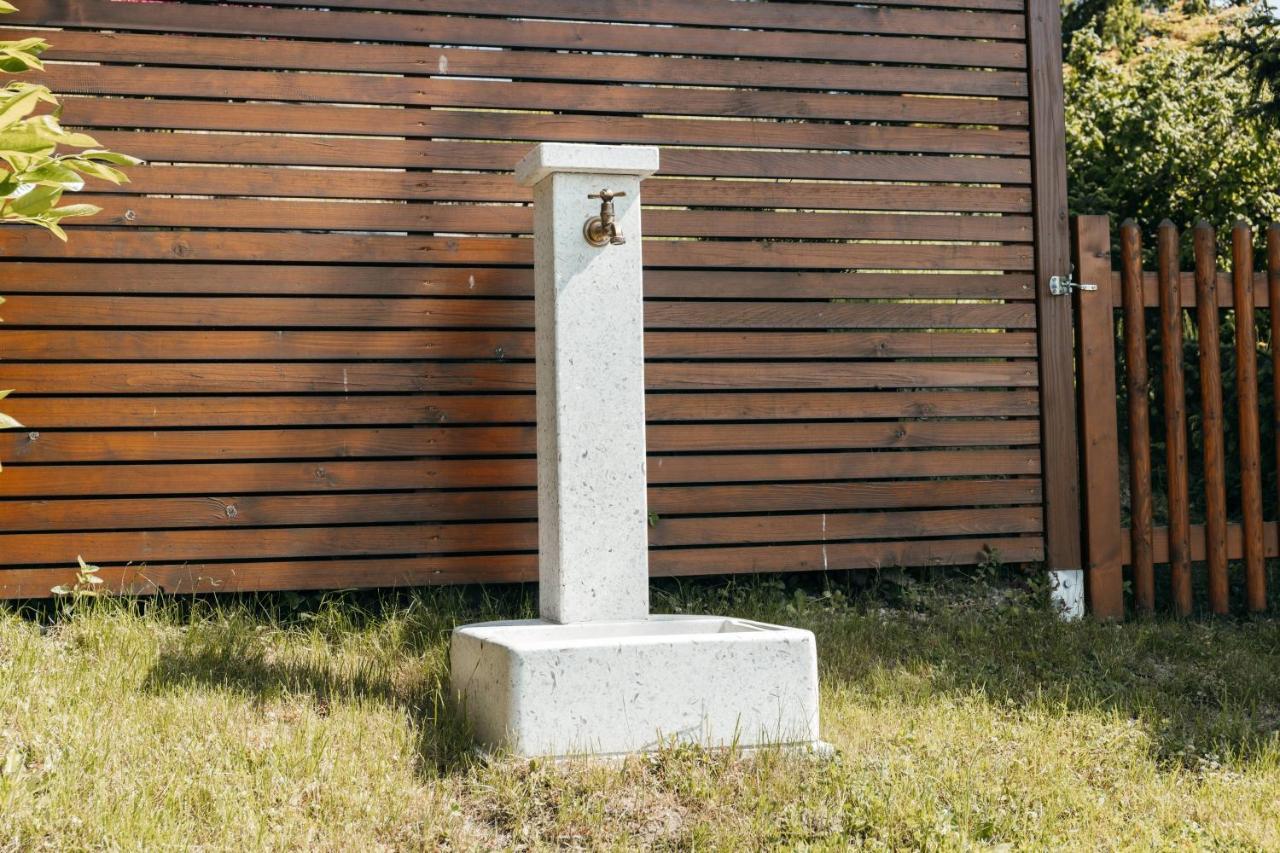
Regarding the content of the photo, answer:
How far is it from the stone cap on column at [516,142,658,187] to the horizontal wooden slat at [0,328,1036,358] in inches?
42.2

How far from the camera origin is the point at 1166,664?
4.61m

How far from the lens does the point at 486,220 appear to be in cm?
489

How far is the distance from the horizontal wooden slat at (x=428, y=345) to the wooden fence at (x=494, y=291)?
0.01 m

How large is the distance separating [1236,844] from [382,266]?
11.4 ft

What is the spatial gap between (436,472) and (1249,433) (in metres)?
3.53

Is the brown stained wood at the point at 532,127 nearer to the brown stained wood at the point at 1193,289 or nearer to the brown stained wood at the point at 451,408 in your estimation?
the brown stained wood at the point at 1193,289

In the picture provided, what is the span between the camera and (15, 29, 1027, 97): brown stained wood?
4.63m

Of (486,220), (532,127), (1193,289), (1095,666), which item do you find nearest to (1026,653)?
(1095,666)

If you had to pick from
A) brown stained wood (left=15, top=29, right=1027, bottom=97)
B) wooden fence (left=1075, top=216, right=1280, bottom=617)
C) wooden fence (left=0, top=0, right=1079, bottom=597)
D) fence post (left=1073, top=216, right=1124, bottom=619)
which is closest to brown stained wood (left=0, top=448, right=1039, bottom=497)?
wooden fence (left=0, top=0, right=1079, bottom=597)

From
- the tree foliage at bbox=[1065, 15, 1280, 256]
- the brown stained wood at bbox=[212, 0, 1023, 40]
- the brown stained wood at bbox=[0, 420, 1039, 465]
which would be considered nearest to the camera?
the brown stained wood at bbox=[0, 420, 1039, 465]

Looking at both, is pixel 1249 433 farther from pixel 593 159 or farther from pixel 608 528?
pixel 593 159

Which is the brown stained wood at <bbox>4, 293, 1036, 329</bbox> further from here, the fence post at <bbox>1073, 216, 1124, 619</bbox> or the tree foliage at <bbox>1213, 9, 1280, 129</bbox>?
the tree foliage at <bbox>1213, 9, 1280, 129</bbox>

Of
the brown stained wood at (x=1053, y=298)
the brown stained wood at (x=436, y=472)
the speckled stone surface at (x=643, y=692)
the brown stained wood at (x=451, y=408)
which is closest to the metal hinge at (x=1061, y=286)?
the brown stained wood at (x=1053, y=298)

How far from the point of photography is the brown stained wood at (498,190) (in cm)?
→ 467
